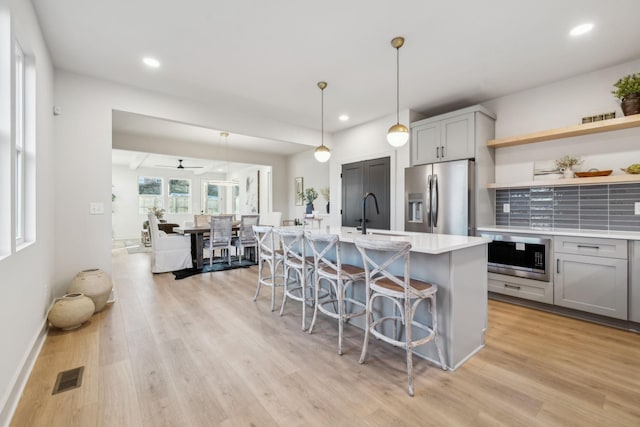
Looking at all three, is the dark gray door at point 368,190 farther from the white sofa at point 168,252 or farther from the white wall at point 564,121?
the white sofa at point 168,252

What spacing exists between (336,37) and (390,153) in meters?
2.42

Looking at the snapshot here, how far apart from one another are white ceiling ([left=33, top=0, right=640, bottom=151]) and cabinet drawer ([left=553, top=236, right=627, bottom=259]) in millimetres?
1884

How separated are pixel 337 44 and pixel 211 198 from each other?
32.6ft

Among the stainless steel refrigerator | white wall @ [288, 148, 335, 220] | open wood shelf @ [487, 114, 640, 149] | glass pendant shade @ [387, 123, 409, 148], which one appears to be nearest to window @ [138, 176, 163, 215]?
white wall @ [288, 148, 335, 220]

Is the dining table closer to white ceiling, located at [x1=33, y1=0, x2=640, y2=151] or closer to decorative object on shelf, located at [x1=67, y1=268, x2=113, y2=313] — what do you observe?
decorative object on shelf, located at [x1=67, y1=268, x2=113, y2=313]

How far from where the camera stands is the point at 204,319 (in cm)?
291

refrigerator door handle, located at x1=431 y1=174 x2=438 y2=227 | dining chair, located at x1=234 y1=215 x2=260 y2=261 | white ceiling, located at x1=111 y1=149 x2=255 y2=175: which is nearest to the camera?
refrigerator door handle, located at x1=431 y1=174 x2=438 y2=227

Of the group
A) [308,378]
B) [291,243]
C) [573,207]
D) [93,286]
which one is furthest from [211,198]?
[573,207]

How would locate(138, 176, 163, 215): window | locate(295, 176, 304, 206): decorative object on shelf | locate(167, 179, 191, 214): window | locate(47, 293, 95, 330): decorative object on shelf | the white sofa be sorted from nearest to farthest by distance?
locate(47, 293, 95, 330): decorative object on shelf → the white sofa → locate(295, 176, 304, 206): decorative object on shelf → locate(138, 176, 163, 215): window → locate(167, 179, 191, 214): window

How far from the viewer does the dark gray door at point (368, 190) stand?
15.8 ft

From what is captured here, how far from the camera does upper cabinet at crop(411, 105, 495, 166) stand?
12.3 ft

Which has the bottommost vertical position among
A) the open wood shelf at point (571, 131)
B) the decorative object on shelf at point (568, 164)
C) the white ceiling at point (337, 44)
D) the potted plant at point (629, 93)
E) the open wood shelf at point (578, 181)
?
the open wood shelf at point (578, 181)

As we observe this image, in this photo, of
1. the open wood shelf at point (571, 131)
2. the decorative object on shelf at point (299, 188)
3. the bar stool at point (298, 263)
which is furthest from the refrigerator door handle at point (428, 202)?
the decorative object on shelf at point (299, 188)

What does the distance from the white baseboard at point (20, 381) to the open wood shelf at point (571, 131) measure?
16.4ft
